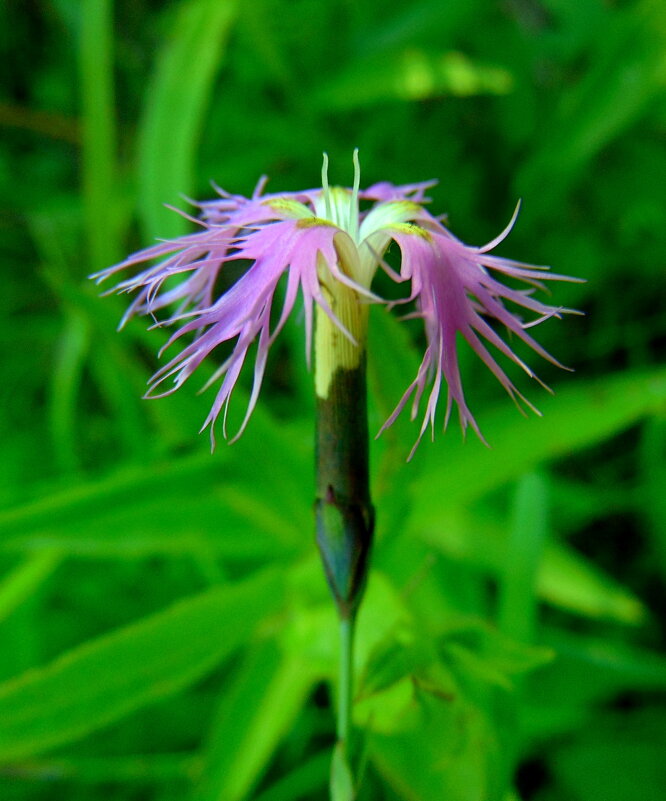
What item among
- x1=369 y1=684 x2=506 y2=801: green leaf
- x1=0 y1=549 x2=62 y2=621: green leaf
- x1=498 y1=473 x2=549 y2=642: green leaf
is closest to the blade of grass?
x1=0 y1=549 x2=62 y2=621: green leaf

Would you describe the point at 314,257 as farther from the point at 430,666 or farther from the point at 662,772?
the point at 662,772

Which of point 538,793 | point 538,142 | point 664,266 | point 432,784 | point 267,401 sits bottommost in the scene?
point 538,793

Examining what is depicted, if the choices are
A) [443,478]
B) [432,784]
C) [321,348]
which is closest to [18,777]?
[432,784]

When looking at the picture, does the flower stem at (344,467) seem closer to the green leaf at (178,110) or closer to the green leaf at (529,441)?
the green leaf at (529,441)

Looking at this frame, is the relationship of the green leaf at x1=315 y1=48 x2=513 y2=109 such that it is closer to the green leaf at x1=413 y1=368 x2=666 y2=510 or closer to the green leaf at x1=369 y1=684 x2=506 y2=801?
the green leaf at x1=413 y1=368 x2=666 y2=510

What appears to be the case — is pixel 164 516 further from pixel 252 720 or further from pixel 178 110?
pixel 178 110

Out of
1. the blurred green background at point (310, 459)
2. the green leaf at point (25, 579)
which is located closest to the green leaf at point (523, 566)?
the blurred green background at point (310, 459)

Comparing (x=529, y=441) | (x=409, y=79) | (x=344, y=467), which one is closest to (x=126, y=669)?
(x=344, y=467)
